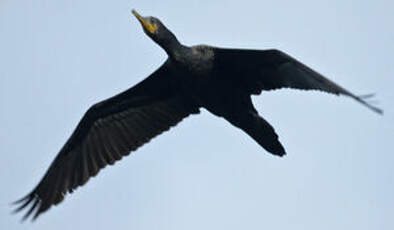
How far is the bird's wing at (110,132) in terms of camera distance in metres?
13.8

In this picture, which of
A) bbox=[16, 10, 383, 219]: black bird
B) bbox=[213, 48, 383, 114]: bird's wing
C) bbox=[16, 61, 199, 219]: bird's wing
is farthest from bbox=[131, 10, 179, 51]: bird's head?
bbox=[16, 61, 199, 219]: bird's wing

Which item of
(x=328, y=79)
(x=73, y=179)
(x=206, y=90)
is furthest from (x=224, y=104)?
(x=73, y=179)

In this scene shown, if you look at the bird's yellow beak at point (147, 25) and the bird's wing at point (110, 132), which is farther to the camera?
the bird's wing at point (110, 132)

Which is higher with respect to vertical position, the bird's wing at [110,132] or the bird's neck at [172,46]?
the bird's neck at [172,46]

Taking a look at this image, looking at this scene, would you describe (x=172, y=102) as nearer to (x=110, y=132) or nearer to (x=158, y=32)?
(x=110, y=132)

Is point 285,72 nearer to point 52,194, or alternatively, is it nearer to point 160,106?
point 160,106

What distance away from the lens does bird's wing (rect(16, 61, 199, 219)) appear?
13848mm

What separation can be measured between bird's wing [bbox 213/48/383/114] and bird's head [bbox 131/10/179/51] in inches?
25.5

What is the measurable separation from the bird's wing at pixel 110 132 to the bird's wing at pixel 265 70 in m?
1.37

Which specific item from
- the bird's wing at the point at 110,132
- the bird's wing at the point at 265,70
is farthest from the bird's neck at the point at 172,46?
the bird's wing at the point at 110,132

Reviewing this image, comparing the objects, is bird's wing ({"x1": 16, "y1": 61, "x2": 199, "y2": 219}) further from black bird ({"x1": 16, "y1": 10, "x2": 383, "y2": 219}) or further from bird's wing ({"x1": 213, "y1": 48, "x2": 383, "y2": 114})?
bird's wing ({"x1": 213, "y1": 48, "x2": 383, "y2": 114})

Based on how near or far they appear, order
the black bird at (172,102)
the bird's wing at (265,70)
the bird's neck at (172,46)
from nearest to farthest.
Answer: the bird's wing at (265,70)
the black bird at (172,102)
the bird's neck at (172,46)

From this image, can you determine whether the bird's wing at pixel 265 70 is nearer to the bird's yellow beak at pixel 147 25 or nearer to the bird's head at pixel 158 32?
the bird's head at pixel 158 32

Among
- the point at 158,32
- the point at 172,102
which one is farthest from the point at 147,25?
the point at 172,102
